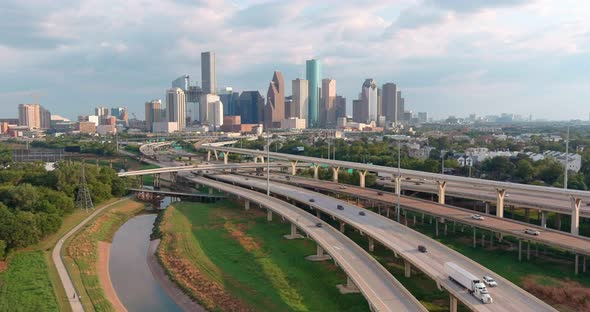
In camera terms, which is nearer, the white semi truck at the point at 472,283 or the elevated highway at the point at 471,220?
the white semi truck at the point at 472,283

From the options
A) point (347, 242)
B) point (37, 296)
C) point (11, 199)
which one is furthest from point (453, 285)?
point (11, 199)

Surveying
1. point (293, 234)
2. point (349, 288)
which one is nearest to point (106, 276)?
point (293, 234)

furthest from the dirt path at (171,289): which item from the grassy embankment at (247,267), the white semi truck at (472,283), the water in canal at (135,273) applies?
the white semi truck at (472,283)

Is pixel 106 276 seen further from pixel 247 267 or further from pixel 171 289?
pixel 247 267

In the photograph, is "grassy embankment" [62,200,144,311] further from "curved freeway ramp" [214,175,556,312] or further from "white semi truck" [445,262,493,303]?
"white semi truck" [445,262,493,303]

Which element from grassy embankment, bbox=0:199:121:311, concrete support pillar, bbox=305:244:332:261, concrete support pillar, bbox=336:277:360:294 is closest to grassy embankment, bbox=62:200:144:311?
grassy embankment, bbox=0:199:121:311

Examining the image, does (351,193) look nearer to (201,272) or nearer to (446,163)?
(201,272)

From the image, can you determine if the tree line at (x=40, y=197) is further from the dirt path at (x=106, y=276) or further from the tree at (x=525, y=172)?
the tree at (x=525, y=172)
